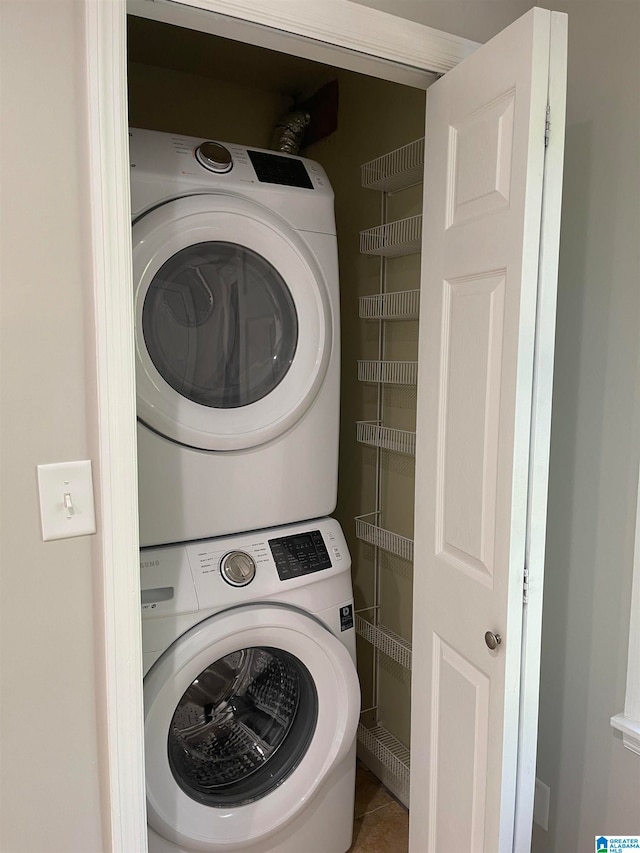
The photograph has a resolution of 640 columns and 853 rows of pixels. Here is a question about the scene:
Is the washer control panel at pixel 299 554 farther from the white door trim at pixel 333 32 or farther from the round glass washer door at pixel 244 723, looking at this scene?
the white door trim at pixel 333 32

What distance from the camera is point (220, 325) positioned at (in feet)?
5.19

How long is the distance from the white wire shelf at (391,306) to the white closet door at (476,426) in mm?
396

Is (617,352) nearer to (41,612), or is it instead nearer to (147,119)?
(41,612)

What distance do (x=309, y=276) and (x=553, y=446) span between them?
73 centimetres

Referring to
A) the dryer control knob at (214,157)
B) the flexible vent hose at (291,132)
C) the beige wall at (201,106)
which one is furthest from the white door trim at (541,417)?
the beige wall at (201,106)

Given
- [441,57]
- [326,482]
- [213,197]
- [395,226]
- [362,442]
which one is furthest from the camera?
[362,442]

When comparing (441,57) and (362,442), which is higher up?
(441,57)

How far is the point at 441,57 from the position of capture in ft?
4.43

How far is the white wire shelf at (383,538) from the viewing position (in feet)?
6.33

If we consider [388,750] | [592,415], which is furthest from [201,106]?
[388,750]

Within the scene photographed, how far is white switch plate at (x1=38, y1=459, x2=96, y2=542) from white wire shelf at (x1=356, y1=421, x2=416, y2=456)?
1035 millimetres

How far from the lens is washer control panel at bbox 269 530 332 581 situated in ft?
5.31

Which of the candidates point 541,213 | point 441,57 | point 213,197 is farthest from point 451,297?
point 213,197

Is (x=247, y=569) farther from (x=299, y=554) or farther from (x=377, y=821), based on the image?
(x=377, y=821)
